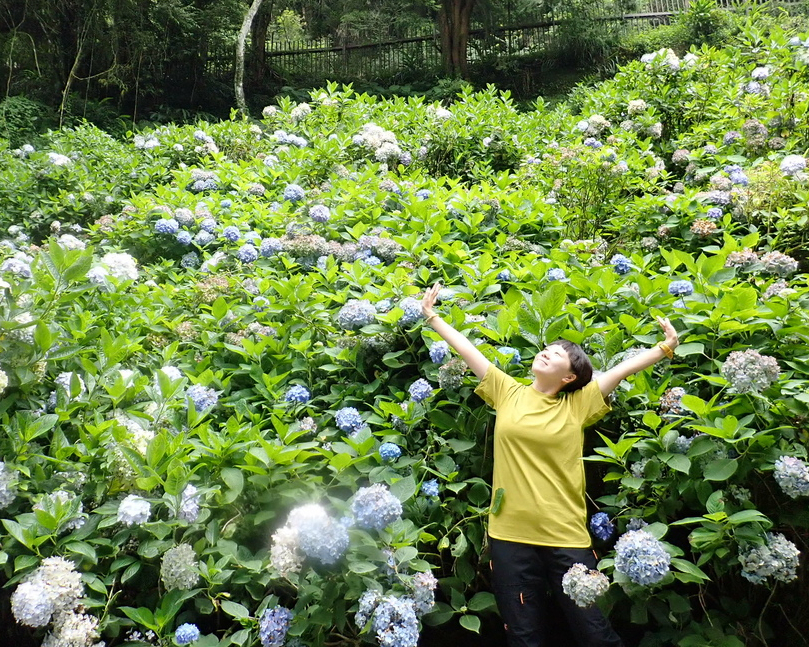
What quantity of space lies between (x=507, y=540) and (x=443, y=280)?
1.37 m

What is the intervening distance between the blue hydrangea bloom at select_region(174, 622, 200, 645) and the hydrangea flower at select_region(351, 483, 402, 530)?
21.8 inches

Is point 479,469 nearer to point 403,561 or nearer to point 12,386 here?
point 403,561

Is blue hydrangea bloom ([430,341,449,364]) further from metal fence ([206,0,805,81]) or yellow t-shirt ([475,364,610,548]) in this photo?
metal fence ([206,0,805,81])

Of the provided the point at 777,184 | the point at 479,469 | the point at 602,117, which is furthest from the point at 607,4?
the point at 479,469

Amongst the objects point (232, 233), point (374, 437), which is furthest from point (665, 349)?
point (232, 233)

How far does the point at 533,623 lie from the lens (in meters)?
2.03

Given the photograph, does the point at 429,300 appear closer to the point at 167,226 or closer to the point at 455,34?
the point at 167,226

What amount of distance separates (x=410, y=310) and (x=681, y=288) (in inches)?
42.4

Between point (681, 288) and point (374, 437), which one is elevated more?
point (681, 288)

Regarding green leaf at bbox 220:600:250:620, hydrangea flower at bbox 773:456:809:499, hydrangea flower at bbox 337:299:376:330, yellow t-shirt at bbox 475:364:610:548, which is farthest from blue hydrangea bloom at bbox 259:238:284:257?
hydrangea flower at bbox 773:456:809:499

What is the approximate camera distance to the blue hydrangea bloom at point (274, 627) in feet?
6.10

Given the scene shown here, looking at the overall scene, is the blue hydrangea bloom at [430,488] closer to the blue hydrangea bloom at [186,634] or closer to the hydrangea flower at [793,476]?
the blue hydrangea bloom at [186,634]

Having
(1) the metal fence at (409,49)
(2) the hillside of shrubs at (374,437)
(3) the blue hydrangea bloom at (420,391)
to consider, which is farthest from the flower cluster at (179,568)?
(1) the metal fence at (409,49)

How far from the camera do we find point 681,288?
8.64 ft
